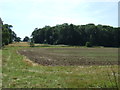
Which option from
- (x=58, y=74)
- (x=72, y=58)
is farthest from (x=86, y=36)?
(x=58, y=74)

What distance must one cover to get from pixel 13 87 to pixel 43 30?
129378 millimetres

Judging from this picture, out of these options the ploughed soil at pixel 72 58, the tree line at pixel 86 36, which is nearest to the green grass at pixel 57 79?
the ploughed soil at pixel 72 58

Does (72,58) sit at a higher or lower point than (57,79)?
lower

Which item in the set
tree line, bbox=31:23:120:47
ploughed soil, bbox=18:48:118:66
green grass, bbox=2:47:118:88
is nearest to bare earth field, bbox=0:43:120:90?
green grass, bbox=2:47:118:88

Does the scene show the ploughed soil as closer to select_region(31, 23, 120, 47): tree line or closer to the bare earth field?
the bare earth field

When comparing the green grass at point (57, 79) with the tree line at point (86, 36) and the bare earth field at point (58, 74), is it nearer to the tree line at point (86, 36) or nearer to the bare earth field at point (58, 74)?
the bare earth field at point (58, 74)

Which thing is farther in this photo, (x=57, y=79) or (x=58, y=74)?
(x=58, y=74)

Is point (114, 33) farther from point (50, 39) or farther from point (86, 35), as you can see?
point (50, 39)

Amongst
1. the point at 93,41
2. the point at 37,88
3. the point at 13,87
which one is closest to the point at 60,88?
the point at 37,88

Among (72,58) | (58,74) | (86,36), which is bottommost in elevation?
(72,58)

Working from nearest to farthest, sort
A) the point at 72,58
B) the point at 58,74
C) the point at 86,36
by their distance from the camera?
1. the point at 58,74
2. the point at 72,58
3. the point at 86,36

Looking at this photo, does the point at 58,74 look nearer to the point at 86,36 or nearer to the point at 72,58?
the point at 72,58

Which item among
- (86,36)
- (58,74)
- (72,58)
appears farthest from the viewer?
(86,36)

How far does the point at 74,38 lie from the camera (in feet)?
384
